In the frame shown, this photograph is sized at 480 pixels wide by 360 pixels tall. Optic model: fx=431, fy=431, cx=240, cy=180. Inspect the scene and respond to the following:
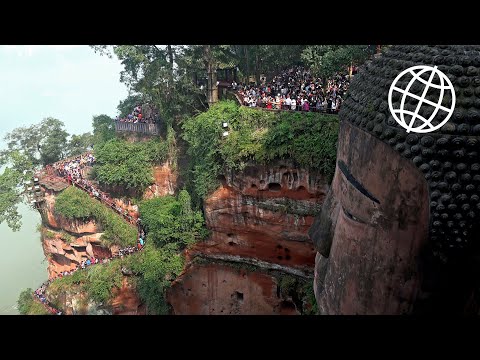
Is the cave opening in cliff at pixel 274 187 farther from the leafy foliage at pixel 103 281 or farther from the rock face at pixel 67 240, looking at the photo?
the rock face at pixel 67 240

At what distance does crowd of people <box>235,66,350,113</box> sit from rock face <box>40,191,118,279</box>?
8439 mm

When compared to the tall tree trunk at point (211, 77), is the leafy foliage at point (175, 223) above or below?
below

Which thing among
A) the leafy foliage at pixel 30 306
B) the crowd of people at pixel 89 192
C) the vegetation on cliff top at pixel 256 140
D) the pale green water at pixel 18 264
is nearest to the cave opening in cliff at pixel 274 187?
the vegetation on cliff top at pixel 256 140

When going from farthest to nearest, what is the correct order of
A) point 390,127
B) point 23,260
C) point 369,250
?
point 23,260
point 369,250
point 390,127

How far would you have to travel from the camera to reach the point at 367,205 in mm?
5105

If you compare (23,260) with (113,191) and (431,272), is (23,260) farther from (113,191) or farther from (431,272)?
(431,272)

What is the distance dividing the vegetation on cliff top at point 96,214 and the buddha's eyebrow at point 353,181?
1297 cm

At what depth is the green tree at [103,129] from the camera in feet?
69.0

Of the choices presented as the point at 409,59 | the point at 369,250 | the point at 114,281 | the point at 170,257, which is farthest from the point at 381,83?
the point at 114,281

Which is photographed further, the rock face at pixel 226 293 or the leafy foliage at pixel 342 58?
the rock face at pixel 226 293

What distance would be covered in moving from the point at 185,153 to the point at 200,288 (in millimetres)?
5613

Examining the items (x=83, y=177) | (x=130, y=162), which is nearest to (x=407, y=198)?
(x=130, y=162)

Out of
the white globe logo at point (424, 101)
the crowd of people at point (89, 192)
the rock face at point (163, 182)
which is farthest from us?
the rock face at point (163, 182)

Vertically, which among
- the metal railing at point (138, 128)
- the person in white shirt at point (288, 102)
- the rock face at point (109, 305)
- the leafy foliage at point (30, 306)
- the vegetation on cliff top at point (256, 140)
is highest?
the person in white shirt at point (288, 102)
